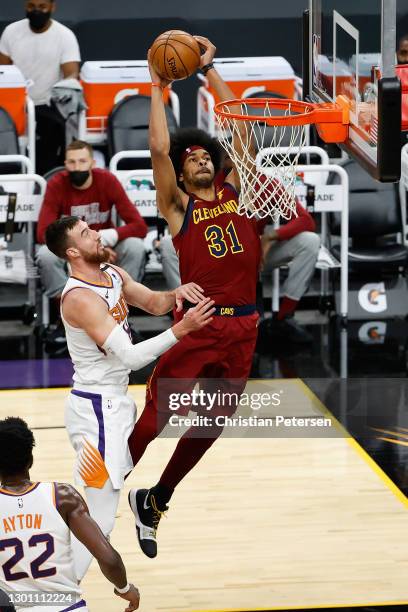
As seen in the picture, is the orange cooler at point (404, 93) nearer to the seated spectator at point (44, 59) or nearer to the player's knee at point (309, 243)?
the player's knee at point (309, 243)

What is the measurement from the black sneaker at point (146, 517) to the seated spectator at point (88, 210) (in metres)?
3.17

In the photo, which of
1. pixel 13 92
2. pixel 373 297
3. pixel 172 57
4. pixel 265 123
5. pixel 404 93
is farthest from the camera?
pixel 13 92

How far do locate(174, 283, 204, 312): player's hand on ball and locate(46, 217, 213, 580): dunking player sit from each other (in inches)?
15.0

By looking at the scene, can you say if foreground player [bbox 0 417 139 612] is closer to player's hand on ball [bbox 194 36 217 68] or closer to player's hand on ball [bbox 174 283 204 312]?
player's hand on ball [bbox 174 283 204 312]

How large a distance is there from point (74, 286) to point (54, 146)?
18.6ft

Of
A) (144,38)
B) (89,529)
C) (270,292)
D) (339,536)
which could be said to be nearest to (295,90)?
(270,292)

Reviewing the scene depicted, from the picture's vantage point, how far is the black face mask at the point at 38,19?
35.4 ft

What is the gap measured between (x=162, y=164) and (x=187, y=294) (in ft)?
2.08

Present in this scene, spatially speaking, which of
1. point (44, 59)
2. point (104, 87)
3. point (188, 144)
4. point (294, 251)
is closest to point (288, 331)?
point (294, 251)

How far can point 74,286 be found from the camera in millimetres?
5367

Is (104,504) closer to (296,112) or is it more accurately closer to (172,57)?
(172,57)

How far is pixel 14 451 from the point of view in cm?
423

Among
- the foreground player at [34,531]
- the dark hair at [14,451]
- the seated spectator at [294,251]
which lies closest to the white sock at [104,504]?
the foreground player at [34,531]

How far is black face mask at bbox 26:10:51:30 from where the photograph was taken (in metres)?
10.8
